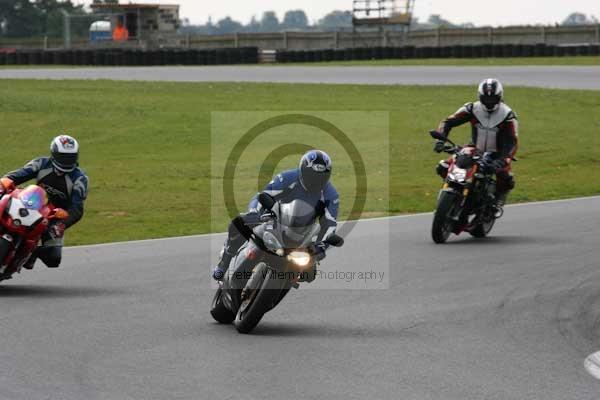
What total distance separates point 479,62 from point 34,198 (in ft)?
136

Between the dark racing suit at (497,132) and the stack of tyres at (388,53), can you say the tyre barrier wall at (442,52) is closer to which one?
the stack of tyres at (388,53)

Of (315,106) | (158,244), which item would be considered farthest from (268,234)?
(315,106)

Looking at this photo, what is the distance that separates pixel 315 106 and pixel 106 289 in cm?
2217

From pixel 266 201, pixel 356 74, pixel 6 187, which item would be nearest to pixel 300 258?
pixel 266 201

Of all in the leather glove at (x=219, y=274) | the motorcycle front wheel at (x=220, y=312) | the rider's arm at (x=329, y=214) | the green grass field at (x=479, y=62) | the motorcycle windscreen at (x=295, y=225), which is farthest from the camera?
the green grass field at (x=479, y=62)

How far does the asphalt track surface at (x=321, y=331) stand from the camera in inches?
291

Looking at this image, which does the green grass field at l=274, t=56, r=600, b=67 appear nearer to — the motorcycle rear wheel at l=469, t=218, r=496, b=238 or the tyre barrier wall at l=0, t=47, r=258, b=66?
the tyre barrier wall at l=0, t=47, r=258, b=66

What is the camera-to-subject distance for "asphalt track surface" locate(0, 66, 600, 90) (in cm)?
4012

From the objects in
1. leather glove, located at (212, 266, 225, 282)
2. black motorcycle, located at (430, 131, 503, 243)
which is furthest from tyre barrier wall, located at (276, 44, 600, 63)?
leather glove, located at (212, 266, 225, 282)

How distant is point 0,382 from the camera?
730 centimetres

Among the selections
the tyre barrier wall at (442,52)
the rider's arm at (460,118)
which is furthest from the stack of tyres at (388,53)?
the rider's arm at (460,118)

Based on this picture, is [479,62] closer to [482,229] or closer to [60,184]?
[482,229]

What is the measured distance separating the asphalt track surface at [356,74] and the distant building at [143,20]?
25.9 meters

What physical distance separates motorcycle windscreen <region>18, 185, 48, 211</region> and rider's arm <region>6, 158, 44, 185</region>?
0.35 meters
